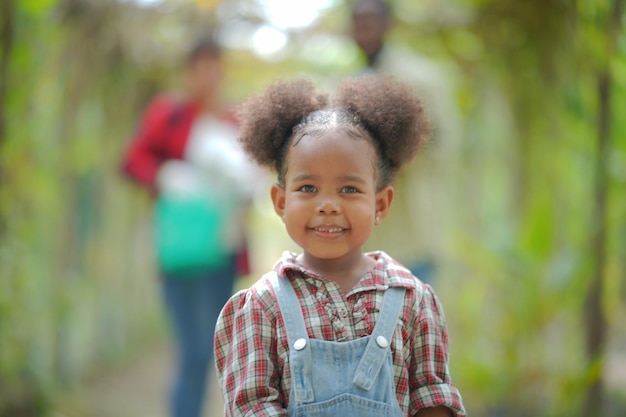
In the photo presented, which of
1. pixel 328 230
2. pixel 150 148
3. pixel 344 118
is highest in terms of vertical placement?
pixel 150 148

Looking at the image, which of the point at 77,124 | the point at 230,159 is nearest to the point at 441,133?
the point at 230,159

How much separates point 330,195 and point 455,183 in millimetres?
4657

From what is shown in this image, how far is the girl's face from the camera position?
1.94 meters

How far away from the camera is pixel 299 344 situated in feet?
6.03

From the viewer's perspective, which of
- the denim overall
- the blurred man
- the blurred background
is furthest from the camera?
the blurred background

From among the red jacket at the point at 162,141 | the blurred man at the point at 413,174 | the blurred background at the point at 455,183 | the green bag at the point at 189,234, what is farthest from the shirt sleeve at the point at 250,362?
the blurred background at the point at 455,183

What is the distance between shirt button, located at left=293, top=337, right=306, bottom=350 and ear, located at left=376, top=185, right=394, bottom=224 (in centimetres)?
40

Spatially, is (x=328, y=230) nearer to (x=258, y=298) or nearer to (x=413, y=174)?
(x=258, y=298)

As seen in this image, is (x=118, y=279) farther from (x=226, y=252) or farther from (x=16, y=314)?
(x=226, y=252)

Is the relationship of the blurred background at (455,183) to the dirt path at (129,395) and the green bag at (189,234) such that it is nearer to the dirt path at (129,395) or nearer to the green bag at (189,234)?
the dirt path at (129,395)

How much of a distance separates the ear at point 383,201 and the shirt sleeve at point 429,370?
0.25m

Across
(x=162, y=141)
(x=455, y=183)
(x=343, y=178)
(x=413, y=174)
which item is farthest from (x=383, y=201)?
(x=455, y=183)

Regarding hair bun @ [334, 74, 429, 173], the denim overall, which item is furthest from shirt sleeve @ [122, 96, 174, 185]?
the denim overall

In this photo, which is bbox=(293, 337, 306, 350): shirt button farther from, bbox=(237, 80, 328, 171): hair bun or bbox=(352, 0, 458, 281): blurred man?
bbox=(352, 0, 458, 281): blurred man
